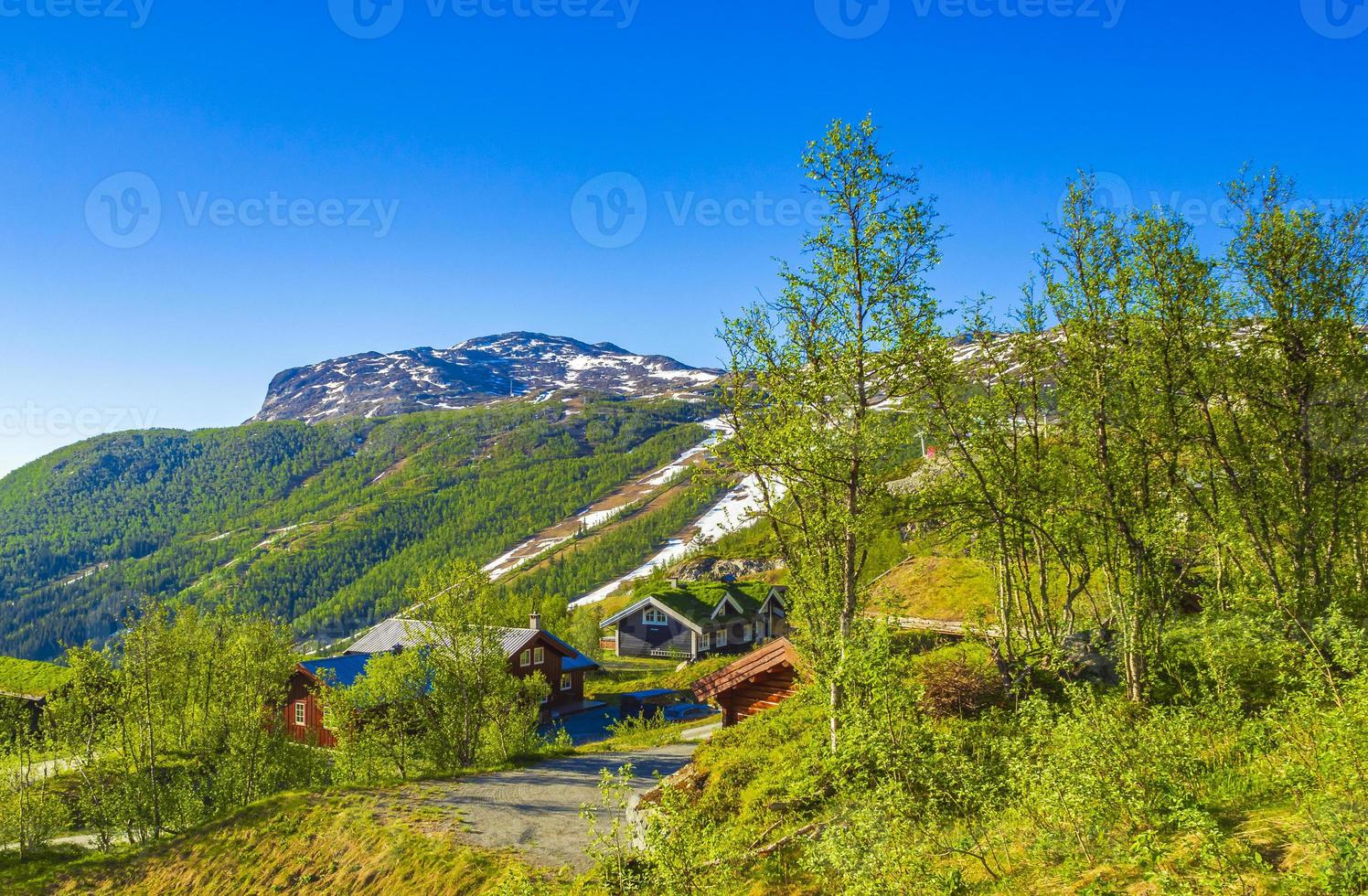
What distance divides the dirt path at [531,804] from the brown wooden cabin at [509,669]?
66.4ft

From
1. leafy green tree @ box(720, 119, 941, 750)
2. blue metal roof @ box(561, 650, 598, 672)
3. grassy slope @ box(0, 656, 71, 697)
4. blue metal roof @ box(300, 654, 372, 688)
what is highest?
leafy green tree @ box(720, 119, 941, 750)

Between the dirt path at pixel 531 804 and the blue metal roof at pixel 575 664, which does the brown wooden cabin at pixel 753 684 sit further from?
the blue metal roof at pixel 575 664

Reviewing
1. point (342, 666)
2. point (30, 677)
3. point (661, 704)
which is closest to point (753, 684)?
point (342, 666)

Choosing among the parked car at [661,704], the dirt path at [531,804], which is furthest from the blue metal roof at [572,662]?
the dirt path at [531,804]

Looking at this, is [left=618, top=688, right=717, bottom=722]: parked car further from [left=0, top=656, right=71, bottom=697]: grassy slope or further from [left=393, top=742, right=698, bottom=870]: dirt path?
[left=0, top=656, right=71, bottom=697]: grassy slope

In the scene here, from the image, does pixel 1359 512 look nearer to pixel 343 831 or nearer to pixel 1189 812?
pixel 1189 812

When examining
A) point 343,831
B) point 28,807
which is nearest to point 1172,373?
point 343,831

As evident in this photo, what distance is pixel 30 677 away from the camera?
4559cm

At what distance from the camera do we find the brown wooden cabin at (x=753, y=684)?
2359 cm

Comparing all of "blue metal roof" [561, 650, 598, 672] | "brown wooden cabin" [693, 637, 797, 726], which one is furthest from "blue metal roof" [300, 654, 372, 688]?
"brown wooden cabin" [693, 637, 797, 726]

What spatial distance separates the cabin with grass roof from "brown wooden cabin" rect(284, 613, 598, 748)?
75.2 ft

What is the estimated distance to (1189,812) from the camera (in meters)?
6.28

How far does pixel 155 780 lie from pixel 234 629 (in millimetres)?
6790

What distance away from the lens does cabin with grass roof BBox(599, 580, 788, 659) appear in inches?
3280
